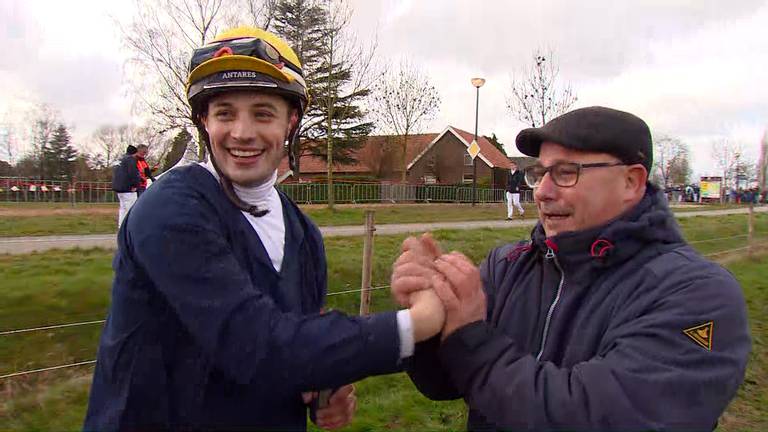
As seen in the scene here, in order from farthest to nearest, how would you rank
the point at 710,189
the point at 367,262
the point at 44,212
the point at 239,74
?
the point at 710,189 < the point at 44,212 < the point at 367,262 < the point at 239,74

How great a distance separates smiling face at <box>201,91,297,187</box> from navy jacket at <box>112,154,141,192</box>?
1036 cm

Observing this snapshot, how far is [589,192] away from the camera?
1.84m

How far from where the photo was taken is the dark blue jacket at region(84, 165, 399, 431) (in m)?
1.39

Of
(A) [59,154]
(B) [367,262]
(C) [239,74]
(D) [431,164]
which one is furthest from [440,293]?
(D) [431,164]

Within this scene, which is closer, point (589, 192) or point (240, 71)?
point (240, 71)

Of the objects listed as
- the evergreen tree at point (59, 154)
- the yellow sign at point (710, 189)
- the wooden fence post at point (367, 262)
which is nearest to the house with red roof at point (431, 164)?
the evergreen tree at point (59, 154)

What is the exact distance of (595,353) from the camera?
65.4 inches

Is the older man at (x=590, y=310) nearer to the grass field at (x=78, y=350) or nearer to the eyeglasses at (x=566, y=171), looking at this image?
the eyeglasses at (x=566, y=171)

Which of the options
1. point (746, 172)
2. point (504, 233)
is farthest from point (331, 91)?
point (746, 172)

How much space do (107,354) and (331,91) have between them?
20.7 m

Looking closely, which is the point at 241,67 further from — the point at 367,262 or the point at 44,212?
the point at 44,212

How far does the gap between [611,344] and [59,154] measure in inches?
1899

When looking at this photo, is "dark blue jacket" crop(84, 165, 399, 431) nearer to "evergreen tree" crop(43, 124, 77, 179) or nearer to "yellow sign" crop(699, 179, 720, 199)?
"evergreen tree" crop(43, 124, 77, 179)

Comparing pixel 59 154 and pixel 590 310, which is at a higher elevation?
pixel 59 154
